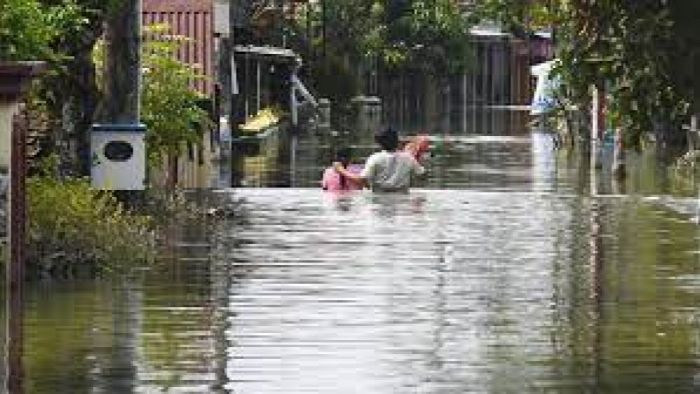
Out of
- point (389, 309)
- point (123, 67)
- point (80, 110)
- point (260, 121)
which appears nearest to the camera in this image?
point (389, 309)

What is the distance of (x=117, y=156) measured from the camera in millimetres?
19594

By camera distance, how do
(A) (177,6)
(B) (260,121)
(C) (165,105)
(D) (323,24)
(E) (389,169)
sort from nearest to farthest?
(C) (165,105) → (E) (389,169) → (A) (177,6) → (B) (260,121) → (D) (323,24)

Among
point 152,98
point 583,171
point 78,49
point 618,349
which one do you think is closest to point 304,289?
point 618,349

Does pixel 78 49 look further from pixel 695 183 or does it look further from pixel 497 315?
pixel 695 183

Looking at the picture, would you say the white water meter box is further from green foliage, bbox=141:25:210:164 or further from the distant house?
the distant house

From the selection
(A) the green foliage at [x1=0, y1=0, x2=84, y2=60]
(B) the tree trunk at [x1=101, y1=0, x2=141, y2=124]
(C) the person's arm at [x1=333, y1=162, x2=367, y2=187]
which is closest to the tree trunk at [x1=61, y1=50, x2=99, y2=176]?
(B) the tree trunk at [x1=101, y1=0, x2=141, y2=124]

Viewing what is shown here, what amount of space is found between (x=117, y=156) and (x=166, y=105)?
14.5ft

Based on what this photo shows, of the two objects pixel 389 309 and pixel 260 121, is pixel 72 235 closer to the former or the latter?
pixel 389 309

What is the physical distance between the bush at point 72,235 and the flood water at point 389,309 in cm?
31

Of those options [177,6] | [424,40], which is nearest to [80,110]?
[177,6]

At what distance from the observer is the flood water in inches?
435

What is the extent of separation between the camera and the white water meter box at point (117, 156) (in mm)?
19562

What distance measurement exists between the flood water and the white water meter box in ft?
2.45

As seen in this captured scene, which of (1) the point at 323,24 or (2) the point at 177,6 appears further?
(1) the point at 323,24
